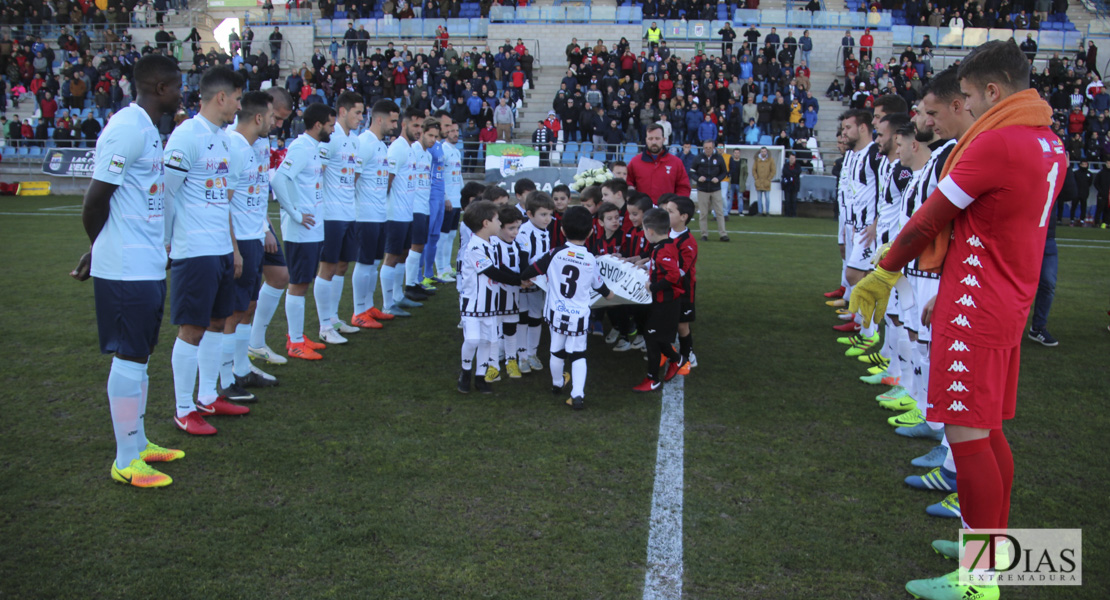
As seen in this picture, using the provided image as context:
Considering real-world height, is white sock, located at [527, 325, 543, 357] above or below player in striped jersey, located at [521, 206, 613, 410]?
below

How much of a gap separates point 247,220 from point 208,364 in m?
1.12

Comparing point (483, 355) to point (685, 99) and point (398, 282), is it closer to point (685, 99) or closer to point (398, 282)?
point (398, 282)

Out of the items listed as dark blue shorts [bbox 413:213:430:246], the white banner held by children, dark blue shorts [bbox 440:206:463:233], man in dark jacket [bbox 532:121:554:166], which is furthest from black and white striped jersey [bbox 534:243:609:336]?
man in dark jacket [bbox 532:121:554:166]

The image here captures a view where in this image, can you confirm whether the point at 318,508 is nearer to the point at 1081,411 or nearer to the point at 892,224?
the point at 892,224

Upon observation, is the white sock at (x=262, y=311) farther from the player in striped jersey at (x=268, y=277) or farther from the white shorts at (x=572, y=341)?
the white shorts at (x=572, y=341)

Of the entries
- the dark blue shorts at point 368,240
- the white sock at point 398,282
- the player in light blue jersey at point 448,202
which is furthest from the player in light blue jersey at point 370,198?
the player in light blue jersey at point 448,202

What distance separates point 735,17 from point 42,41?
30805 millimetres

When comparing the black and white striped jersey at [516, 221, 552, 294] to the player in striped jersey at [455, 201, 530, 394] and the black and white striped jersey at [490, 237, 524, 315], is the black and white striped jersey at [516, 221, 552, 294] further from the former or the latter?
the player in striped jersey at [455, 201, 530, 394]

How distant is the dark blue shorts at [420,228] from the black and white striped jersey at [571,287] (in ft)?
14.0

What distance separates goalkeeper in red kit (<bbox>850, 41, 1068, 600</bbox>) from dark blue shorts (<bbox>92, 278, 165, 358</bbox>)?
12.8 ft

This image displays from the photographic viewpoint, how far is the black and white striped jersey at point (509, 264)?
20.4 feet

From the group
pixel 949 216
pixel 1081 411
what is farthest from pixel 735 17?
pixel 949 216

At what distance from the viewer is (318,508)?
13.1ft

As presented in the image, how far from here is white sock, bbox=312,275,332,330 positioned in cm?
753
